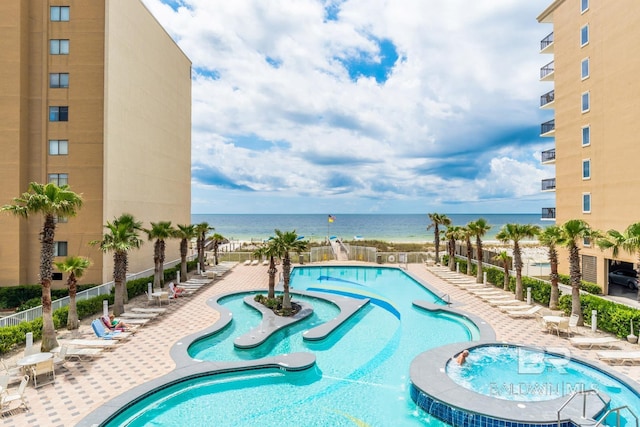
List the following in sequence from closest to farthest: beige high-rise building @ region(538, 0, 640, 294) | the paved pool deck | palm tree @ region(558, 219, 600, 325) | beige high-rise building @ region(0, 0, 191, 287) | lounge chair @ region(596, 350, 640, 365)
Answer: the paved pool deck, lounge chair @ region(596, 350, 640, 365), palm tree @ region(558, 219, 600, 325), beige high-rise building @ region(538, 0, 640, 294), beige high-rise building @ region(0, 0, 191, 287)

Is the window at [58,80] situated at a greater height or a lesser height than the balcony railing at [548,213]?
greater

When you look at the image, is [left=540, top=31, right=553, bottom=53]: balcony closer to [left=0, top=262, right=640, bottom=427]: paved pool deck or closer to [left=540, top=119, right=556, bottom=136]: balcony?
[left=540, top=119, right=556, bottom=136]: balcony

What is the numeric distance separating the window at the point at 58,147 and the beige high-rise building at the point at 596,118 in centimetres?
3365

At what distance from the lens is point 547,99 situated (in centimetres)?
2923

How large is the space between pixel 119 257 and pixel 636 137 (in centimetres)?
2826

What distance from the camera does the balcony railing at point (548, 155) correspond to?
28378 mm

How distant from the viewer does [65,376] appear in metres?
12.3

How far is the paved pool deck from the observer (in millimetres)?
10125

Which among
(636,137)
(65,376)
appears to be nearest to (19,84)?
(65,376)

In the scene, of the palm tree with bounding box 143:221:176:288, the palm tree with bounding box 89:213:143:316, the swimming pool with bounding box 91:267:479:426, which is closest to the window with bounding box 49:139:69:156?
the palm tree with bounding box 143:221:176:288

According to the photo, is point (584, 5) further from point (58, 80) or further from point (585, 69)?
point (58, 80)

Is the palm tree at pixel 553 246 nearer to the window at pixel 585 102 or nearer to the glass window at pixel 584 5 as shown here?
the window at pixel 585 102

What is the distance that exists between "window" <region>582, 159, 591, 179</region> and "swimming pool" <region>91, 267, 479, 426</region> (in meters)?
13.4

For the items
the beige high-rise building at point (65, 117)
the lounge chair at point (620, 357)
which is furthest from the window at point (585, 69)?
the beige high-rise building at point (65, 117)
